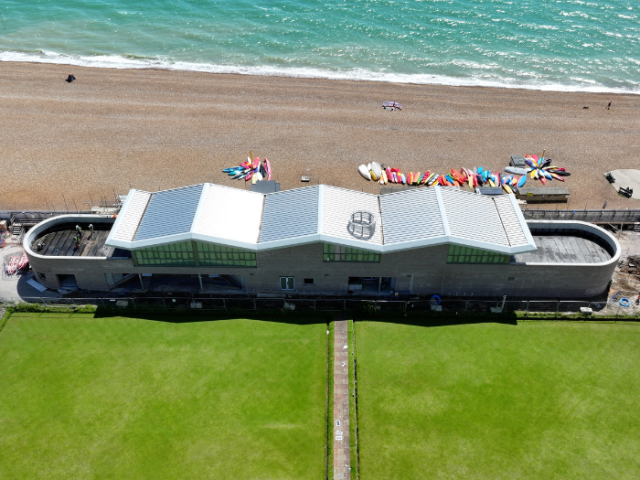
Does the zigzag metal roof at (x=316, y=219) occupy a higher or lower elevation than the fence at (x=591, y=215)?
higher

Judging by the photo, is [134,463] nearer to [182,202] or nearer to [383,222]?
[182,202]

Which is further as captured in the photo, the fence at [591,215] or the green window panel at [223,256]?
the fence at [591,215]

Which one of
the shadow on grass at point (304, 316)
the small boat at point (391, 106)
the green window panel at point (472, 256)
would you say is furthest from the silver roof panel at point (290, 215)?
the small boat at point (391, 106)

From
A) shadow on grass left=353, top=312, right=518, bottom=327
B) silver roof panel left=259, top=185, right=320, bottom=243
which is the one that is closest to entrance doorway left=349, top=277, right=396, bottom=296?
shadow on grass left=353, top=312, right=518, bottom=327

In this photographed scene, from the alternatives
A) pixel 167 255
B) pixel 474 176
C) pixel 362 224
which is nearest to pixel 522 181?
pixel 474 176

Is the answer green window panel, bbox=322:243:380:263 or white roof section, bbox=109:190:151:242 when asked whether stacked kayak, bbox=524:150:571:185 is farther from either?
white roof section, bbox=109:190:151:242

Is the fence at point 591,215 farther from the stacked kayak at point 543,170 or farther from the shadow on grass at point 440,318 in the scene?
the shadow on grass at point 440,318

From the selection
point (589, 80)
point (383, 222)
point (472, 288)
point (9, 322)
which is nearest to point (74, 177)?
point (9, 322)
